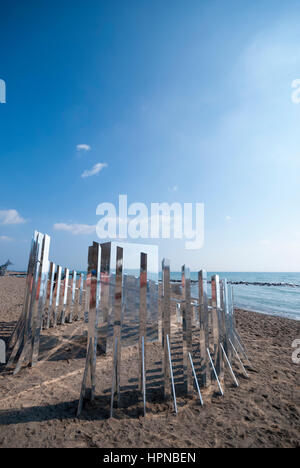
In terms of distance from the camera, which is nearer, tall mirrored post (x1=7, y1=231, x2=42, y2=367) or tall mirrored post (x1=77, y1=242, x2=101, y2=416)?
tall mirrored post (x1=77, y1=242, x2=101, y2=416)

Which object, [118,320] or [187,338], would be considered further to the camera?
[187,338]

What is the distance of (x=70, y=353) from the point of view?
5.61m

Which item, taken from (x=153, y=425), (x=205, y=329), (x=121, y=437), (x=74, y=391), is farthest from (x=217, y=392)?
(x=74, y=391)

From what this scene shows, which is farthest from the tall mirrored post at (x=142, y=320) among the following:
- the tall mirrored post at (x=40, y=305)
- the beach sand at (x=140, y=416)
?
the tall mirrored post at (x=40, y=305)

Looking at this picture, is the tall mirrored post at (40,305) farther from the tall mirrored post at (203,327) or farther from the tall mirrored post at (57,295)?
the tall mirrored post at (203,327)

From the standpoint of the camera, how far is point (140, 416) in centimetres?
311

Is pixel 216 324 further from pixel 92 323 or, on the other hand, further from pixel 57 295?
pixel 57 295

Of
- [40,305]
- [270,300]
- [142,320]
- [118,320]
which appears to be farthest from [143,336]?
[270,300]

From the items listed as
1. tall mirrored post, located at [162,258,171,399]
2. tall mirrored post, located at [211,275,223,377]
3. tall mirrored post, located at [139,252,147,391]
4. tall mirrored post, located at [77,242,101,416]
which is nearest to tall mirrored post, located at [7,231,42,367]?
tall mirrored post, located at [77,242,101,416]

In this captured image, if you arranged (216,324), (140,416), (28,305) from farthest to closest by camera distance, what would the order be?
(28,305) < (216,324) < (140,416)

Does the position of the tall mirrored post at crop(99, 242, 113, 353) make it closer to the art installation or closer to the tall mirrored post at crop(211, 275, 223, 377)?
the art installation

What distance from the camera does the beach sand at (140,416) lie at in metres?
2.63

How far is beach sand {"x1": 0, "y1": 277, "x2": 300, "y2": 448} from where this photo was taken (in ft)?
8.64
